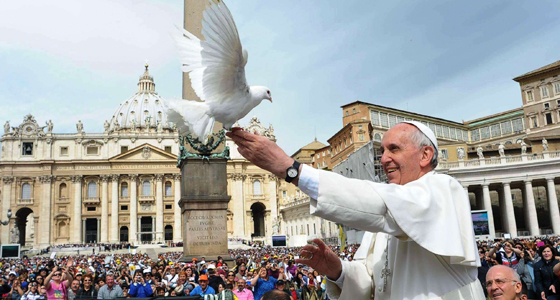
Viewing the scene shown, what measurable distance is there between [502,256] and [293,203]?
63.3 m

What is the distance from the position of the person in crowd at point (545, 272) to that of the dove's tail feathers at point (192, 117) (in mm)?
6719

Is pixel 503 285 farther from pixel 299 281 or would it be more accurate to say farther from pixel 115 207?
pixel 115 207

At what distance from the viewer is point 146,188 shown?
83.4 m

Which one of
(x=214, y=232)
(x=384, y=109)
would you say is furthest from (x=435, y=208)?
(x=384, y=109)

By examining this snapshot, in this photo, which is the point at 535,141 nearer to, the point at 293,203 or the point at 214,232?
the point at 293,203

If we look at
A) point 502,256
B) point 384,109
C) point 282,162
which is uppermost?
point 384,109

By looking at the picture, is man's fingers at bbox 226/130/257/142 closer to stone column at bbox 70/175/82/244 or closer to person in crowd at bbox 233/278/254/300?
person in crowd at bbox 233/278/254/300

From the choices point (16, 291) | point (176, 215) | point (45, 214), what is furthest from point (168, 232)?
point (16, 291)

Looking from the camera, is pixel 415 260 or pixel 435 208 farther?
pixel 415 260

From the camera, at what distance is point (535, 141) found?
2062 inches

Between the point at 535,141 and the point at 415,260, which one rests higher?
the point at 535,141

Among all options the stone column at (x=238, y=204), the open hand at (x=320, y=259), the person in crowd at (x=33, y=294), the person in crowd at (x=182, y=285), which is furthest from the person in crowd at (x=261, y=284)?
the stone column at (x=238, y=204)

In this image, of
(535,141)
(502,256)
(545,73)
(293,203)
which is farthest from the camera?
(293,203)

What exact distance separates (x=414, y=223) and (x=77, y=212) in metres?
84.6
